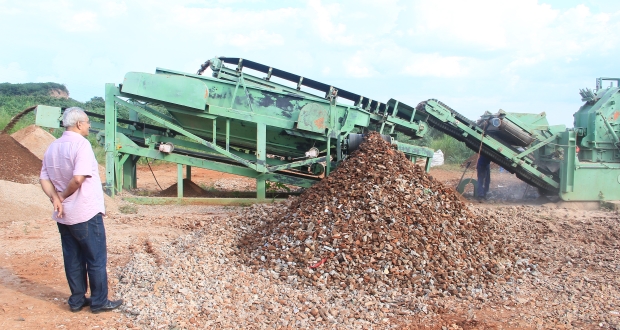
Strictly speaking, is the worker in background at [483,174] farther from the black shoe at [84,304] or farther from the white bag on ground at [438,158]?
the white bag on ground at [438,158]

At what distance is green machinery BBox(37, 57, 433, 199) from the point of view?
8234 millimetres

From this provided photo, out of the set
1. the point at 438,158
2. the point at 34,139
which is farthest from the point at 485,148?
the point at 34,139

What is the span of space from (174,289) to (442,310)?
2329mm

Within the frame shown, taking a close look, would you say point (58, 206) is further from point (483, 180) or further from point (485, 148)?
point (483, 180)

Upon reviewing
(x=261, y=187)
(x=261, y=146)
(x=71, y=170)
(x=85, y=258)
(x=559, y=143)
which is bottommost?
(x=85, y=258)

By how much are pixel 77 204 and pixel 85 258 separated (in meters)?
0.47

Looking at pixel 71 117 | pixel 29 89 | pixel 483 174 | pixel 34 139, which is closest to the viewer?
pixel 71 117

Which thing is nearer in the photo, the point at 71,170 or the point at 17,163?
the point at 71,170

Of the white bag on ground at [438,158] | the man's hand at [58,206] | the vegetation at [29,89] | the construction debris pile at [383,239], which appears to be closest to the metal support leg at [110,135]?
the construction debris pile at [383,239]

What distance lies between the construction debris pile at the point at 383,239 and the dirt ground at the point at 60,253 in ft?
1.79

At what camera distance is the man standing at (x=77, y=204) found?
3721 mm

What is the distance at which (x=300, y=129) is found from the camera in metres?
8.56

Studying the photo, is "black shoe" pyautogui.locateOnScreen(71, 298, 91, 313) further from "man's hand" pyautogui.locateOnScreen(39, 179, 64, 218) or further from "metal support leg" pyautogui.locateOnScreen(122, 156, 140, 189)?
"metal support leg" pyautogui.locateOnScreen(122, 156, 140, 189)

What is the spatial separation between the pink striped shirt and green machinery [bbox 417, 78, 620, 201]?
7.11 metres
